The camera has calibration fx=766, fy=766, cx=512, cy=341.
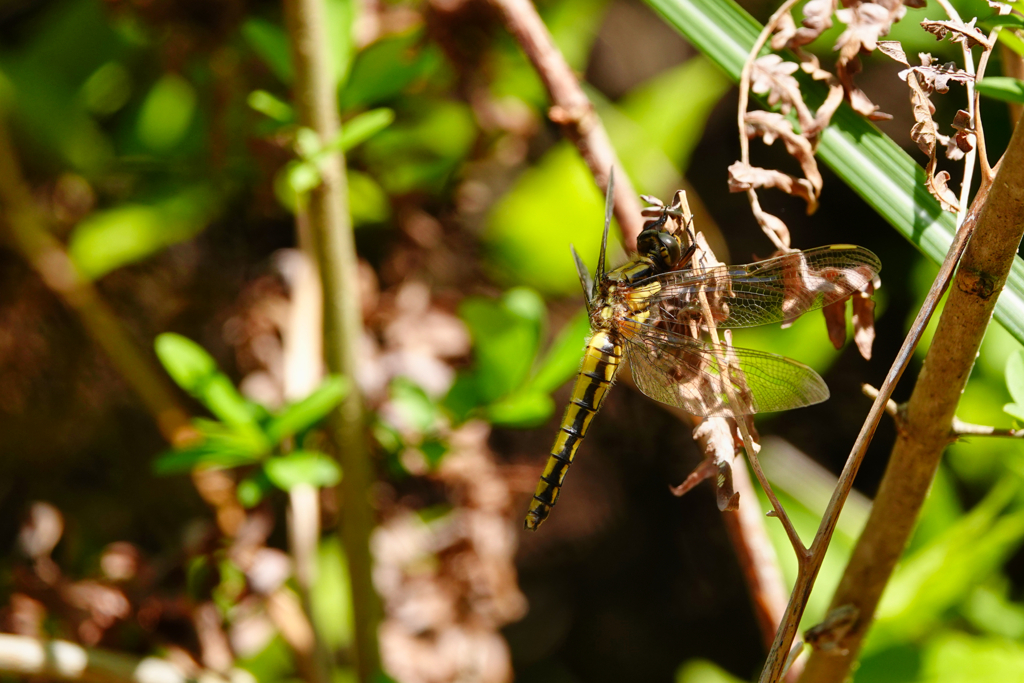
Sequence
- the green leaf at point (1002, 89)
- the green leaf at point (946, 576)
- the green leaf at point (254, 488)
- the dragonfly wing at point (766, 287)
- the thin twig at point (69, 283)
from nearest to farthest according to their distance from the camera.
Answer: the green leaf at point (1002, 89) → the dragonfly wing at point (766, 287) → the green leaf at point (254, 488) → the green leaf at point (946, 576) → the thin twig at point (69, 283)

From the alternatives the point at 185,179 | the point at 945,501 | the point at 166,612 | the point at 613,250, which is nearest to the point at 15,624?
the point at 166,612

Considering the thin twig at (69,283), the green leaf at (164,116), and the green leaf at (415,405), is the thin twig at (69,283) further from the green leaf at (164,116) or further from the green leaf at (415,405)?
the green leaf at (415,405)

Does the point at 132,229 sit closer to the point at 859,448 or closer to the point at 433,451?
the point at 433,451

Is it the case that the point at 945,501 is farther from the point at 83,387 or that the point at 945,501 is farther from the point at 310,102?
the point at 83,387

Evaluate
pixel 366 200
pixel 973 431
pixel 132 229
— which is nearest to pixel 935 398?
pixel 973 431

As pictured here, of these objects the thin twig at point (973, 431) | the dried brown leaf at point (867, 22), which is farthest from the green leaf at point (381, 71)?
the thin twig at point (973, 431)
